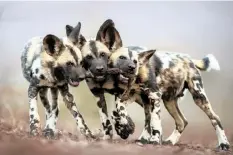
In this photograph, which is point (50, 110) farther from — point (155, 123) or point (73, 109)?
point (155, 123)

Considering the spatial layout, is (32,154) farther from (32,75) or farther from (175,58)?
(175,58)

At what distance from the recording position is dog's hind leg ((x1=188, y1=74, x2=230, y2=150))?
6.28 ft

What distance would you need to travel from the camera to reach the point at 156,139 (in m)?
1.89

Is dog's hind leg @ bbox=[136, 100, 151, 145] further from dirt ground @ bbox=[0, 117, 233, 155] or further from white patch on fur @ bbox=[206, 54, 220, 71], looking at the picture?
white patch on fur @ bbox=[206, 54, 220, 71]

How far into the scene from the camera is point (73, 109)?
191 cm

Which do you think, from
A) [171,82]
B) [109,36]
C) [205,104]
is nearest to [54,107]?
[109,36]

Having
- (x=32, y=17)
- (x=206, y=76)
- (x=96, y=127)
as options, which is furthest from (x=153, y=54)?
(x=32, y=17)

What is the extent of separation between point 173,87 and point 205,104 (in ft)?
0.43

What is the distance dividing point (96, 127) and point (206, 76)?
0.45m

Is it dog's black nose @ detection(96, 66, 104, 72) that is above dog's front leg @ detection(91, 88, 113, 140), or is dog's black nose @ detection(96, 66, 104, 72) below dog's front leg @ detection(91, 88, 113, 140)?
above

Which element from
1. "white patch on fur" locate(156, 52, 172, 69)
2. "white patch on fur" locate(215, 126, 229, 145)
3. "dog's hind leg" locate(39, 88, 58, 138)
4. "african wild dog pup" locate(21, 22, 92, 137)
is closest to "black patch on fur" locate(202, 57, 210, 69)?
"white patch on fur" locate(156, 52, 172, 69)

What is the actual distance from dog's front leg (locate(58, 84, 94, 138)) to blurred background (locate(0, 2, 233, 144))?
0.02 meters

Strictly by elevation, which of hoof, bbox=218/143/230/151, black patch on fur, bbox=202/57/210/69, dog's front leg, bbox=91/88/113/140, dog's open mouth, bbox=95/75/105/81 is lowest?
hoof, bbox=218/143/230/151

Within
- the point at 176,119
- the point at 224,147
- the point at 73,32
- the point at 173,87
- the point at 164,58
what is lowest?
the point at 224,147
